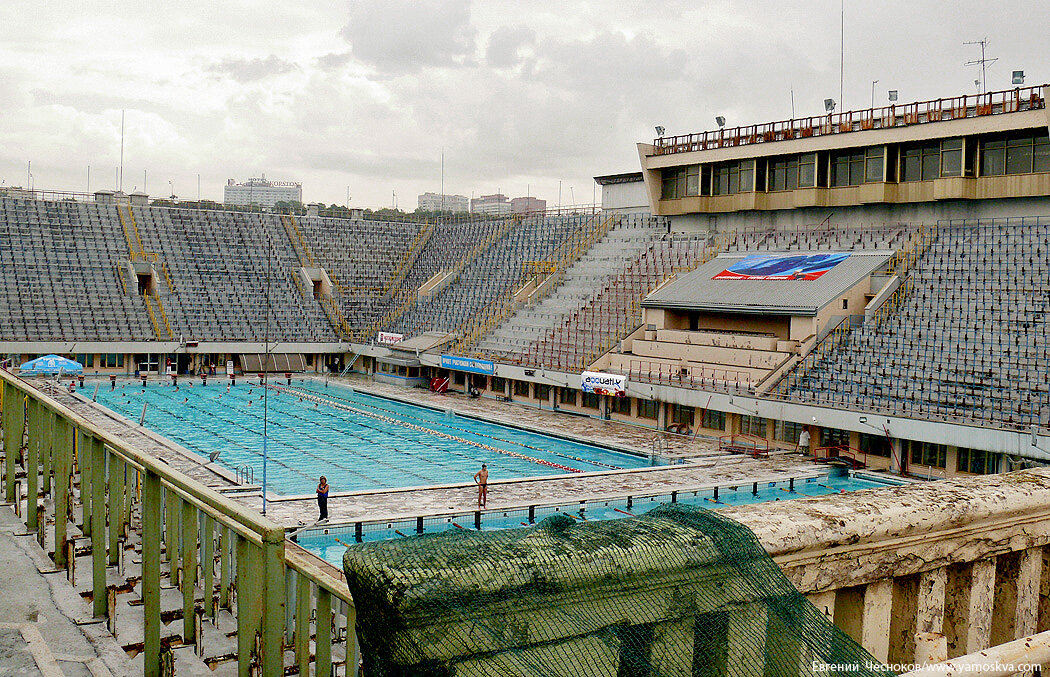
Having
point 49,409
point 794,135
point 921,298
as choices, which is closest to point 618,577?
point 49,409

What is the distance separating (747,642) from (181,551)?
4598mm

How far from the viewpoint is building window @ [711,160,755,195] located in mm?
43531

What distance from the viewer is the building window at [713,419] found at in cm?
3309

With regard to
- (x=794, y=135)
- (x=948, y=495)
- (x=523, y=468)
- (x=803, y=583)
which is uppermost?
(x=794, y=135)

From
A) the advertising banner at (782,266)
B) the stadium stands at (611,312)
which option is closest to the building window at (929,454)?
the advertising banner at (782,266)

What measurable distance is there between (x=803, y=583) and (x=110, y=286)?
53.6 meters

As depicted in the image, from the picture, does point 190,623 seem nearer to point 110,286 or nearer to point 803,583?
point 803,583

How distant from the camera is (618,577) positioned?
9.84ft

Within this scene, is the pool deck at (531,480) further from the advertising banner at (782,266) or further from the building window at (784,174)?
the building window at (784,174)

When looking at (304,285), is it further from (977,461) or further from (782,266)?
(977,461)

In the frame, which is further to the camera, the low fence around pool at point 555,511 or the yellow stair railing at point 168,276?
the yellow stair railing at point 168,276

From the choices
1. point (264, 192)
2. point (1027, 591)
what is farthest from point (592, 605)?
point (264, 192)

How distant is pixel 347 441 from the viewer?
103ft

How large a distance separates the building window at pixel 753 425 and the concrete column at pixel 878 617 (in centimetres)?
2777
